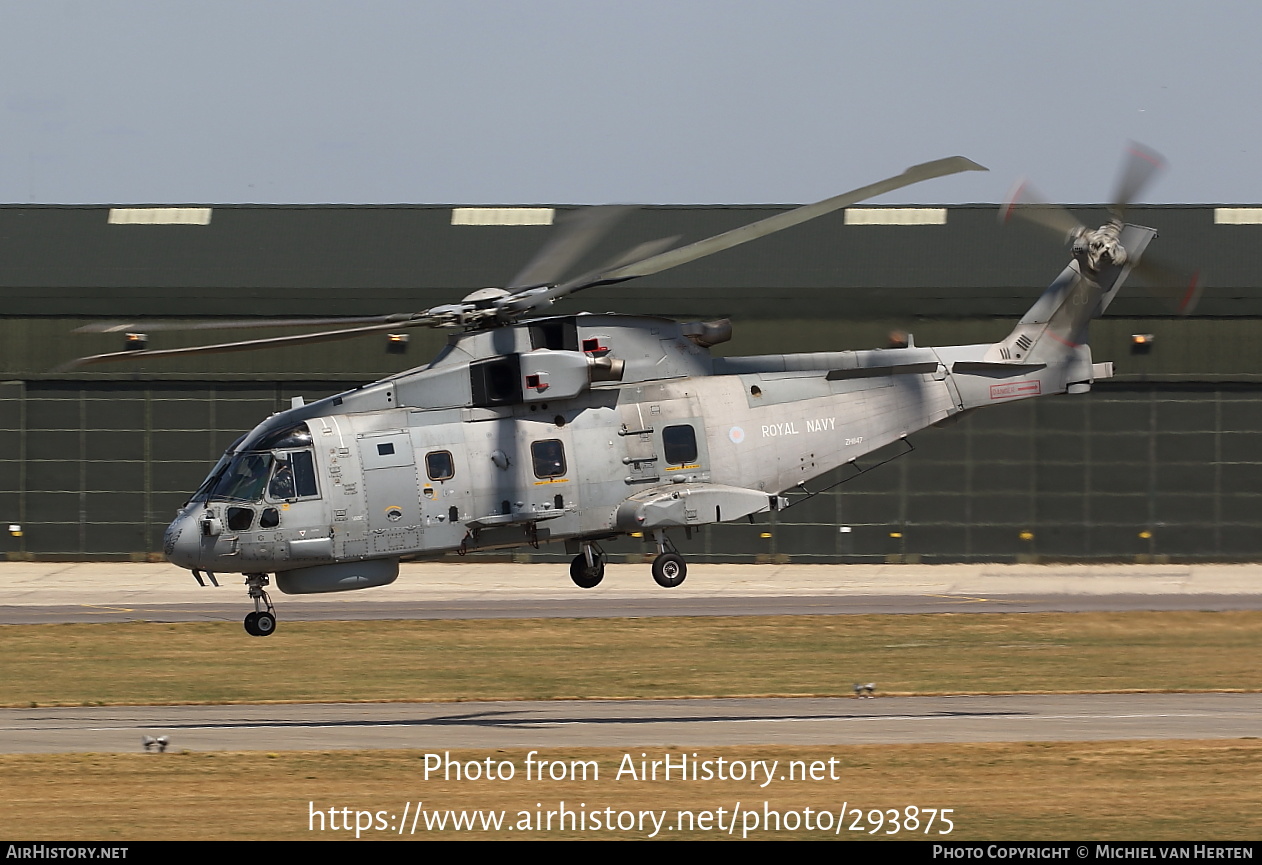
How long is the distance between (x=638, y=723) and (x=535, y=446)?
6.52m

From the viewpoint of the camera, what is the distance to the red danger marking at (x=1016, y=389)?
29656mm

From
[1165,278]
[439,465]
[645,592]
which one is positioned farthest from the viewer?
[645,592]

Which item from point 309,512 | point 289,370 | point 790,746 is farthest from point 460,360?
point 289,370

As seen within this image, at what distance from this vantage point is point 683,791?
25.0 meters

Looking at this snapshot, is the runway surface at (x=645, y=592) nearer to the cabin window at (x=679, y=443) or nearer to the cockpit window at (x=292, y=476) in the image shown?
the cabin window at (x=679, y=443)

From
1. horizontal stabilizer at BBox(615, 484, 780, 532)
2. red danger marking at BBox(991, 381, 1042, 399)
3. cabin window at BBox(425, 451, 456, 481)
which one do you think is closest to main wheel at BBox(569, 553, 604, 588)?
horizontal stabilizer at BBox(615, 484, 780, 532)

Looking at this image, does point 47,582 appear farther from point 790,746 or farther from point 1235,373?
point 1235,373

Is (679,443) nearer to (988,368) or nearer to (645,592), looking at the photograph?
(988,368)

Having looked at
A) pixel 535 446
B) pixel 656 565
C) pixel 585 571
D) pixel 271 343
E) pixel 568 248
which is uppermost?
pixel 568 248

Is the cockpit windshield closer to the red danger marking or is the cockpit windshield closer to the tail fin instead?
the red danger marking

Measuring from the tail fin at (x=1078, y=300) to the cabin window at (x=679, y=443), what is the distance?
5.72 m

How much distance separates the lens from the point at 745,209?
Result: 59.0 metres

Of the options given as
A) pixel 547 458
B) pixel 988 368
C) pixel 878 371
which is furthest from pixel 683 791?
pixel 988 368

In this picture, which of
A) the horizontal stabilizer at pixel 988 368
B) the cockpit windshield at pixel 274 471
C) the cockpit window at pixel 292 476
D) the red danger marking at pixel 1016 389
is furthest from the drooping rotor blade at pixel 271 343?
the red danger marking at pixel 1016 389
